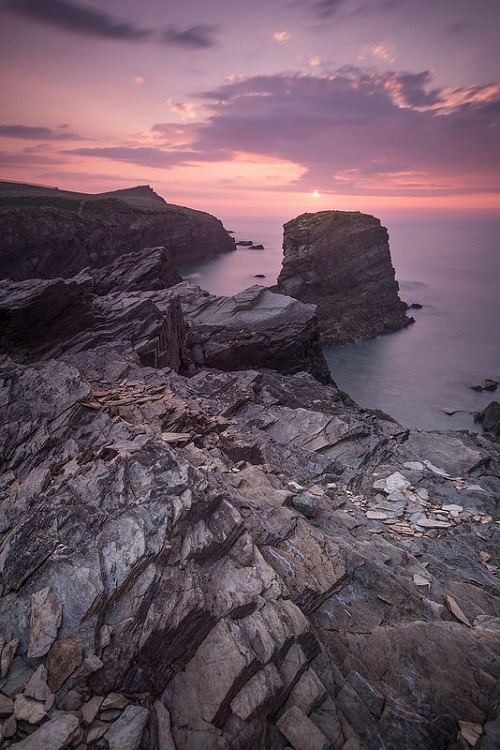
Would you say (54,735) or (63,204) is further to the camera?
(63,204)

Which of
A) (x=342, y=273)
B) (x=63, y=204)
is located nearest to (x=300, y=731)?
(x=342, y=273)

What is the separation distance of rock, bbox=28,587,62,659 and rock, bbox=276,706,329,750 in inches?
165

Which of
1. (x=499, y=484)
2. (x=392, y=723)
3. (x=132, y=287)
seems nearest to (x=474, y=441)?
(x=499, y=484)

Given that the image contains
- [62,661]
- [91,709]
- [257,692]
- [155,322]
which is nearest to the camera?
[91,709]

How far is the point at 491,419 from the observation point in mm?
41688

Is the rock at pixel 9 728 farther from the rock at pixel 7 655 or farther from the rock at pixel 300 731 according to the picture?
the rock at pixel 300 731

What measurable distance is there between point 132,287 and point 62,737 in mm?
38964

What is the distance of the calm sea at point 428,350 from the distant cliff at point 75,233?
13563mm

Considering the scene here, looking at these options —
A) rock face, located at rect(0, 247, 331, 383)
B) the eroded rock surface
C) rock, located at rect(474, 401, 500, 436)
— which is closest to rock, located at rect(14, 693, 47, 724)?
the eroded rock surface

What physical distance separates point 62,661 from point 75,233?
100134 millimetres

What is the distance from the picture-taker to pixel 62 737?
591 centimetres

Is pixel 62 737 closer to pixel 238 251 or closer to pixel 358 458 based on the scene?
pixel 358 458

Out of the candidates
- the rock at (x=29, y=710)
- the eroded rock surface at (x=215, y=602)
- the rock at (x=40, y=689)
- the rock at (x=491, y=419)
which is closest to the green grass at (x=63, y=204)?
the rock at (x=491, y=419)

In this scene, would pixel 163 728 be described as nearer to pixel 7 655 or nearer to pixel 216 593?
pixel 216 593
